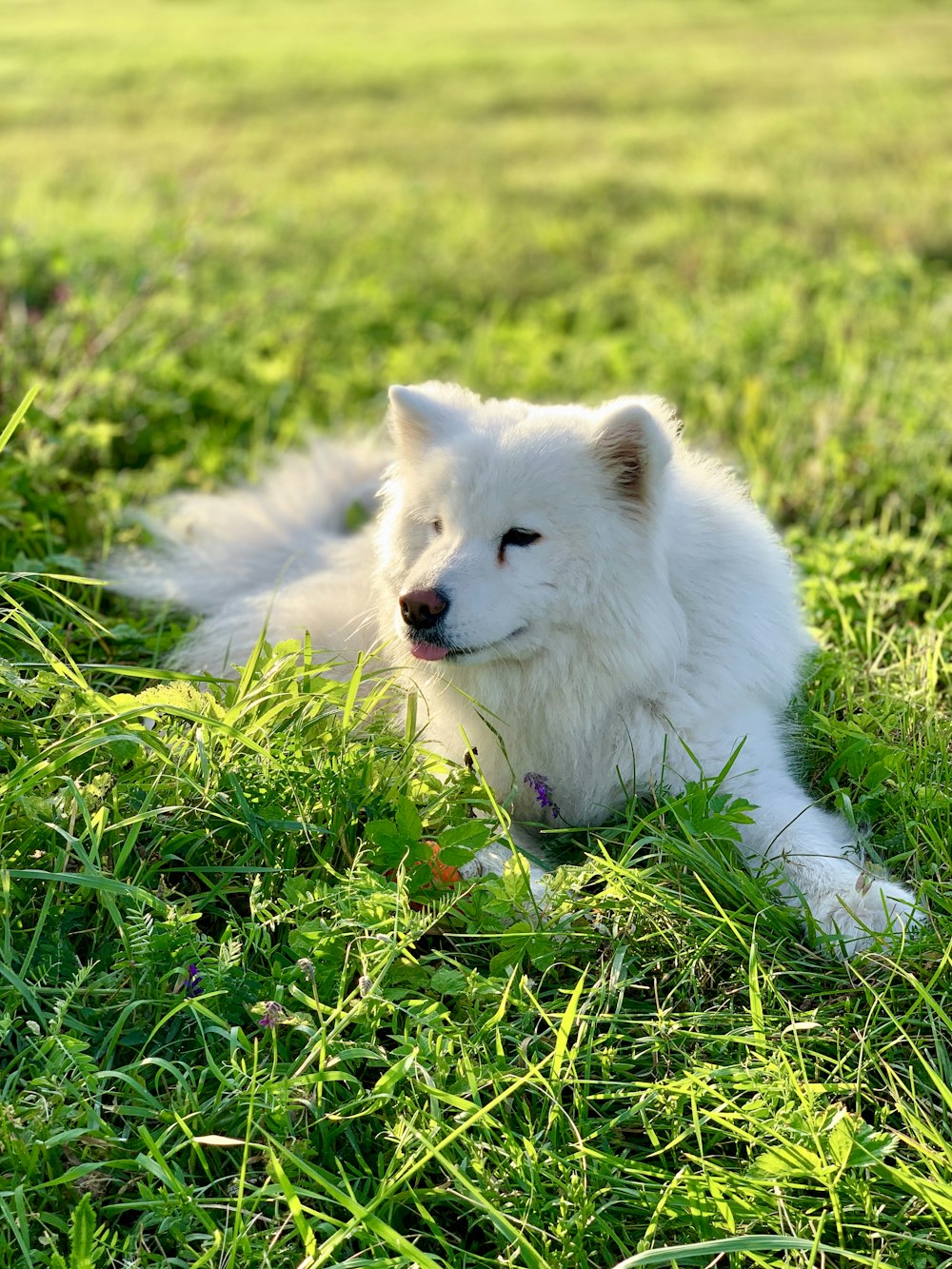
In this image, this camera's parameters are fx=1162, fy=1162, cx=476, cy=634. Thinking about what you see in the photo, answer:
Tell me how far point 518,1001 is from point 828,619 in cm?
186

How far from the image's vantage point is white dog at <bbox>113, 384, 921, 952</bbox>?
253cm

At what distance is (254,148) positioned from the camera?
9977mm

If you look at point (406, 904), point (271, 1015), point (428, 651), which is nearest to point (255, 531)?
point (428, 651)

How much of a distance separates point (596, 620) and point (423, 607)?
0.41 meters

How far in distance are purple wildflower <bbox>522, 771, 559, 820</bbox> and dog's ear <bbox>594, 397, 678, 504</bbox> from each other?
2.25 ft

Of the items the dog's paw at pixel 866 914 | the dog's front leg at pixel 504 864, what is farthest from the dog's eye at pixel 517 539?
the dog's paw at pixel 866 914

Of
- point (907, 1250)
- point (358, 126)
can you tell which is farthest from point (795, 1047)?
point (358, 126)

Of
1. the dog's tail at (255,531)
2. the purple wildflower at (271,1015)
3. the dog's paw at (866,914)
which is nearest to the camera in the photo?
the purple wildflower at (271,1015)

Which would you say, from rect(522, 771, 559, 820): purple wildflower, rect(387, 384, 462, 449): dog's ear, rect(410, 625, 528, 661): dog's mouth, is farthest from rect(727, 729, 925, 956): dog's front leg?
rect(387, 384, 462, 449): dog's ear

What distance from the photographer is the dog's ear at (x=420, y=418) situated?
2811mm

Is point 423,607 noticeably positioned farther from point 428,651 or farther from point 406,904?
point 406,904

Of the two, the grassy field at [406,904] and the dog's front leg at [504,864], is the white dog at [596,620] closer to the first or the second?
the dog's front leg at [504,864]

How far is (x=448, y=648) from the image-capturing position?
8.38 ft

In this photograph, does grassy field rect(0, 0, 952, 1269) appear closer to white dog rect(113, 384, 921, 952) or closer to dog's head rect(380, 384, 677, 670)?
white dog rect(113, 384, 921, 952)
